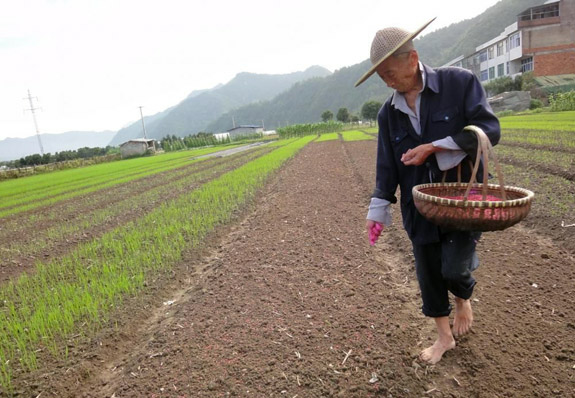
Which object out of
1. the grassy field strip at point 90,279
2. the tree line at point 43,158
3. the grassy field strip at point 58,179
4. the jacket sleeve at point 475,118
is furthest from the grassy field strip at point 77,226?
the tree line at point 43,158

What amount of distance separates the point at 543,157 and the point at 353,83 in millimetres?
106589

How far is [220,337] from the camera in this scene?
2.57 metres

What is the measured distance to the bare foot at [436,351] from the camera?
204cm

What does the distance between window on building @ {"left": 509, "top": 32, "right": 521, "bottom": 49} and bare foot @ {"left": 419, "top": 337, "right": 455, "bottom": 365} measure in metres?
44.6

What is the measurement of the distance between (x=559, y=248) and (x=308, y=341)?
9.58 feet

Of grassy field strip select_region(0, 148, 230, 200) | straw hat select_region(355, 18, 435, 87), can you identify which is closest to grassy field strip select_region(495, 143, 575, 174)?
straw hat select_region(355, 18, 435, 87)

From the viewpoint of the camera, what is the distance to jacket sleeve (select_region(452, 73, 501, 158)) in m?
1.60

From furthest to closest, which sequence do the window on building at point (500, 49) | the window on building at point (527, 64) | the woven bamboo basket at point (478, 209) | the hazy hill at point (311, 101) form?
the hazy hill at point (311, 101) → the window on building at point (500, 49) → the window on building at point (527, 64) → the woven bamboo basket at point (478, 209)

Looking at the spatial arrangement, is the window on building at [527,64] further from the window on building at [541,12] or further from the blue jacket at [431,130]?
the blue jacket at [431,130]

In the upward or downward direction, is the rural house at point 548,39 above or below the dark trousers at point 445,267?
above

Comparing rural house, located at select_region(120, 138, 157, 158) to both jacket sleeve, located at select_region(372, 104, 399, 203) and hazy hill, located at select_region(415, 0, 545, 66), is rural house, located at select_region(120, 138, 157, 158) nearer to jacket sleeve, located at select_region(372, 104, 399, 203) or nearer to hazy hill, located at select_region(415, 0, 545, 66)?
jacket sleeve, located at select_region(372, 104, 399, 203)

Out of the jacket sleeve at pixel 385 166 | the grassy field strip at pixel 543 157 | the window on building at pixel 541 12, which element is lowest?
the grassy field strip at pixel 543 157

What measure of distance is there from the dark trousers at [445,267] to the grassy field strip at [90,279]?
2768 millimetres

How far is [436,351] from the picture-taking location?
2.05 meters
